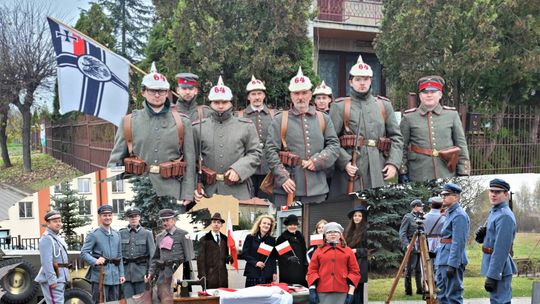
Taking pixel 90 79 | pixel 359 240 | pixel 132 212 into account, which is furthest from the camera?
pixel 90 79

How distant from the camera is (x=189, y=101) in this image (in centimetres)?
702

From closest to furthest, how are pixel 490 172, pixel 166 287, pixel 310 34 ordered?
1. pixel 166 287
2. pixel 490 172
3. pixel 310 34

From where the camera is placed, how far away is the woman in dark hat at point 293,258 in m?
6.64

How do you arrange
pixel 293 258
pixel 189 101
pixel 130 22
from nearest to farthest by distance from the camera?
pixel 293 258
pixel 189 101
pixel 130 22

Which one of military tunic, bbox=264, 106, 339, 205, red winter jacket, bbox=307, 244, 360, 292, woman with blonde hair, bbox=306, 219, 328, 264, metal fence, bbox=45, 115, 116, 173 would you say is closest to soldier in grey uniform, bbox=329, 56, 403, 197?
military tunic, bbox=264, 106, 339, 205

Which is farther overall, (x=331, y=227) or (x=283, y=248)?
(x=283, y=248)

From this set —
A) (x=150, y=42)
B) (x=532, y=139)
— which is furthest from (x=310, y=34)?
(x=532, y=139)

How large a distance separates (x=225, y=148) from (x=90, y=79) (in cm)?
220

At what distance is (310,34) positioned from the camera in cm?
1603

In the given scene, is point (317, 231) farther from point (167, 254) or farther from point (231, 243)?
point (167, 254)

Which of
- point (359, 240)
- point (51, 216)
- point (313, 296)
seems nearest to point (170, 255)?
point (51, 216)

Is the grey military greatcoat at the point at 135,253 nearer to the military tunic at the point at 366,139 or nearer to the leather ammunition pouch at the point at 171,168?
the leather ammunition pouch at the point at 171,168

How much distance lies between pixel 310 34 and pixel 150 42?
324 centimetres

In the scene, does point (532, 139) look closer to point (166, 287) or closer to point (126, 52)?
point (166, 287)
